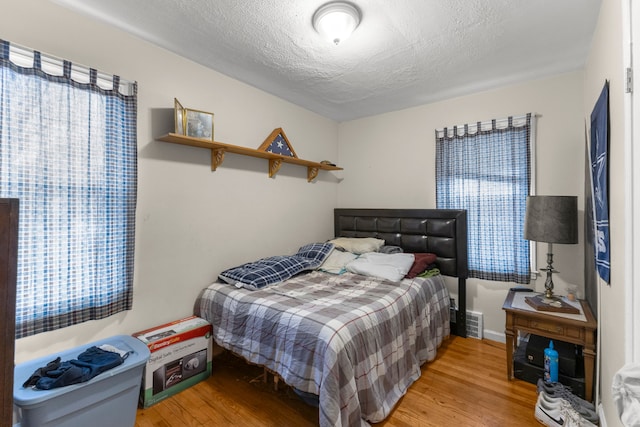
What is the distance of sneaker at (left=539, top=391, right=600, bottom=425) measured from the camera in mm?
1671

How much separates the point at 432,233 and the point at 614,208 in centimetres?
177

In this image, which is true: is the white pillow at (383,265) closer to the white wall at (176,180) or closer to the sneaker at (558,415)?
the white wall at (176,180)

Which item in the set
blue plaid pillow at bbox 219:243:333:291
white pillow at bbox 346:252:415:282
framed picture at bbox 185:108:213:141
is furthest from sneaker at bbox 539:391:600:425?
framed picture at bbox 185:108:213:141

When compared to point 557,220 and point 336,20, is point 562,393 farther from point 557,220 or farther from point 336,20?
point 336,20

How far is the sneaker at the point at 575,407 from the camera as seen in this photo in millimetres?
1671

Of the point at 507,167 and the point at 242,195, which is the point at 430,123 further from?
the point at 242,195

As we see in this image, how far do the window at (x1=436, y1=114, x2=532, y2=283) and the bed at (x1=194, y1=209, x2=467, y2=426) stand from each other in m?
0.18

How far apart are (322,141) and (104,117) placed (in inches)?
93.3

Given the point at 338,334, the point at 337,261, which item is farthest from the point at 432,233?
the point at 338,334

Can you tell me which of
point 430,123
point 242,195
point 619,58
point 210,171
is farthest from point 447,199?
point 210,171

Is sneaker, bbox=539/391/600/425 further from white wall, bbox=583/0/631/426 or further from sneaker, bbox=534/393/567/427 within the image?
white wall, bbox=583/0/631/426

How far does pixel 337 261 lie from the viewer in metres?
2.99

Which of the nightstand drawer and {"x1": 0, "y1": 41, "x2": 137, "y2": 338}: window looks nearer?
{"x1": 0, "y1": 41, "x2": 137, "y2": 338}: window

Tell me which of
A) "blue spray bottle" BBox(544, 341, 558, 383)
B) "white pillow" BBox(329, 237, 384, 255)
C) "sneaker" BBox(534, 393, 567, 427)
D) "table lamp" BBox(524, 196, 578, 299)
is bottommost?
"sneaker" BBox(534, 393, 567, 427)
